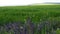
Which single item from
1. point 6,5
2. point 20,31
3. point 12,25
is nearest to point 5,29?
point 12,25

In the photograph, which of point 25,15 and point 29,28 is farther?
point 25,15

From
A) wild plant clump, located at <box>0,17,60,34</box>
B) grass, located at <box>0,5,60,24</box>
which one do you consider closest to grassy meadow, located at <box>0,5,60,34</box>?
grass, located at <box>0,5,60,24</box>

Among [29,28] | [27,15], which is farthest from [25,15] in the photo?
[29,28]

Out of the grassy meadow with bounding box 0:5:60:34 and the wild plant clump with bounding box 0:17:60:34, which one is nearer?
the wild plant clump with bounding box 0:17:60:34

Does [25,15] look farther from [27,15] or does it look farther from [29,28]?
[29,28]

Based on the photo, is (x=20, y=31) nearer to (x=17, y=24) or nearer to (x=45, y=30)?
(x=17, y=24)

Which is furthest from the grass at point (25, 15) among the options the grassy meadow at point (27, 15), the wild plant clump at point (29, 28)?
the wild plant clump at point (29, 28)

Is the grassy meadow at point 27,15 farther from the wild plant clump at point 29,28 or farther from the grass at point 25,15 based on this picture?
the wild plant clump at point 29,28

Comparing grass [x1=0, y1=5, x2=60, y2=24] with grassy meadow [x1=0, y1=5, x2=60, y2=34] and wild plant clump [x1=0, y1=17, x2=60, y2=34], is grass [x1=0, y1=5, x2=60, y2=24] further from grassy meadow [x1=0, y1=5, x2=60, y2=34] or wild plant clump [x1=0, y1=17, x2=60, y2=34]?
wild plant clump [x1=0, y1=17, x2=60, y2=34]

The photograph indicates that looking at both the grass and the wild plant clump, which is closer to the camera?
the wild plant clump

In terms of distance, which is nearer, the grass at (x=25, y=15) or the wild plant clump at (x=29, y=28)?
the wild plant clump at (x=29, y=28)

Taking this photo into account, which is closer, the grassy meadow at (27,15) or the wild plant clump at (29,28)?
the wild plant clump at (29,28)
